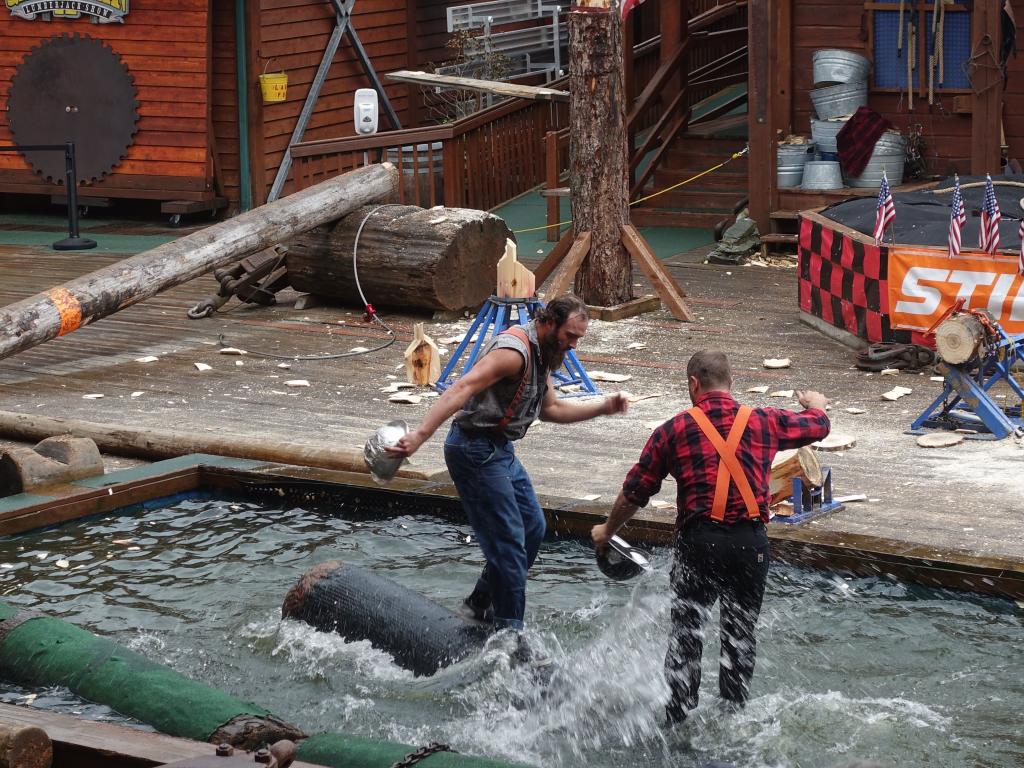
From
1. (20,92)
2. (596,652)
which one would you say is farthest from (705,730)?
(20,92)

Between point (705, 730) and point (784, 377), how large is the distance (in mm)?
5541

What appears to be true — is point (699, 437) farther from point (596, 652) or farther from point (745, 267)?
point (745, 267)

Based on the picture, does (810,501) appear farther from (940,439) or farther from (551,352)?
(551,352)

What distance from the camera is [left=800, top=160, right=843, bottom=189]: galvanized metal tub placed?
1507cm

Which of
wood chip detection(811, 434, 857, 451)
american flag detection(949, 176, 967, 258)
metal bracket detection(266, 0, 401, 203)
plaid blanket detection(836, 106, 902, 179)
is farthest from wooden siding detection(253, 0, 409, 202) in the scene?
wood chip detection(811, 434, 857, 451)

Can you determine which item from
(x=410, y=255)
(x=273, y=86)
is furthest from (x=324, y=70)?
(x=410, y=255)

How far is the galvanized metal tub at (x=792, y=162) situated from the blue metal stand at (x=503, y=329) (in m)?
5.50

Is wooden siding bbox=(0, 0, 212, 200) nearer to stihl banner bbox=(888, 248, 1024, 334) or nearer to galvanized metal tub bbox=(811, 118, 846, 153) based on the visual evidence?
galvanized metal tub bbox=(811, 118, 846, 153)

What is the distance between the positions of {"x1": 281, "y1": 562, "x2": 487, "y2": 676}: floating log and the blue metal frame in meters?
3.94

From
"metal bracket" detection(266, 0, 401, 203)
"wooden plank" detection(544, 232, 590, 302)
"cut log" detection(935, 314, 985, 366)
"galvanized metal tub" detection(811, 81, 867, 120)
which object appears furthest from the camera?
"metal bracket" detection(266, 0, 401, 203)

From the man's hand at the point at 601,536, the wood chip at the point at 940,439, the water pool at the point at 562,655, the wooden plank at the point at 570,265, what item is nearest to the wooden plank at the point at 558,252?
the wooden plank at the point at 570,265

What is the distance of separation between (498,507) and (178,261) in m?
7.35

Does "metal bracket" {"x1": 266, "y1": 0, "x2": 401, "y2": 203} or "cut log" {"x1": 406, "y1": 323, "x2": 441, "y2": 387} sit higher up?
"metal bracket" {"x1": 266, "y1": 0, "x2": 401, "y2": 203}

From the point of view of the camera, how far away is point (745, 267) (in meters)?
15.0
